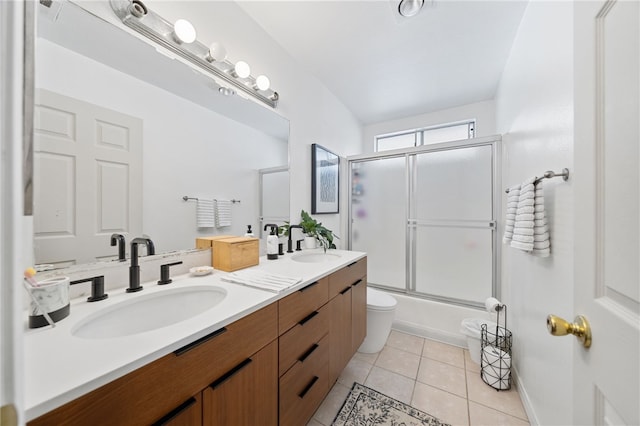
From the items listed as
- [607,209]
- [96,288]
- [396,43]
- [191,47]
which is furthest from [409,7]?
[96,288]

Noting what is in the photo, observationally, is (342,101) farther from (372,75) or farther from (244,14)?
(244,14)

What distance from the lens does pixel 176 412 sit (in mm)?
592

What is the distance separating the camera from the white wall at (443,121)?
263 cm

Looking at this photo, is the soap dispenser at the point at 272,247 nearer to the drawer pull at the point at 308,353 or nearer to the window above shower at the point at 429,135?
the drawer pull at the point at 308,353

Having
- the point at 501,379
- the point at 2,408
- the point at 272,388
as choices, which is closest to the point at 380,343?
Answer: the point at 501,379

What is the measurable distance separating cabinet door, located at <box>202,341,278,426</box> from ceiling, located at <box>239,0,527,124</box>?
78.3 inches

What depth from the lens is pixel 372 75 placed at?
7.23ft

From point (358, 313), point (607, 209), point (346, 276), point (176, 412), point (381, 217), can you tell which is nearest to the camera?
point (607, 209)

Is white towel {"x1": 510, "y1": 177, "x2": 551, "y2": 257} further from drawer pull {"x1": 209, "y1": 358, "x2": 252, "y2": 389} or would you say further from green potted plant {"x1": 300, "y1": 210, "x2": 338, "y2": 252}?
drawer pull {"x1": 209, "y1": 358, "x2": 252, "y2": 389}

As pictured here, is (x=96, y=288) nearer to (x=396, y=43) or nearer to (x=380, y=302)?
(x=380, y=302)

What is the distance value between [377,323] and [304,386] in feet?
3.31

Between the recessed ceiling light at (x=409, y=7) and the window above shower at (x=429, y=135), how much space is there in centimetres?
173

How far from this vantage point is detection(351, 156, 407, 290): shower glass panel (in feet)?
8.45

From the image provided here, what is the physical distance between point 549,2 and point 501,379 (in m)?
2.22
